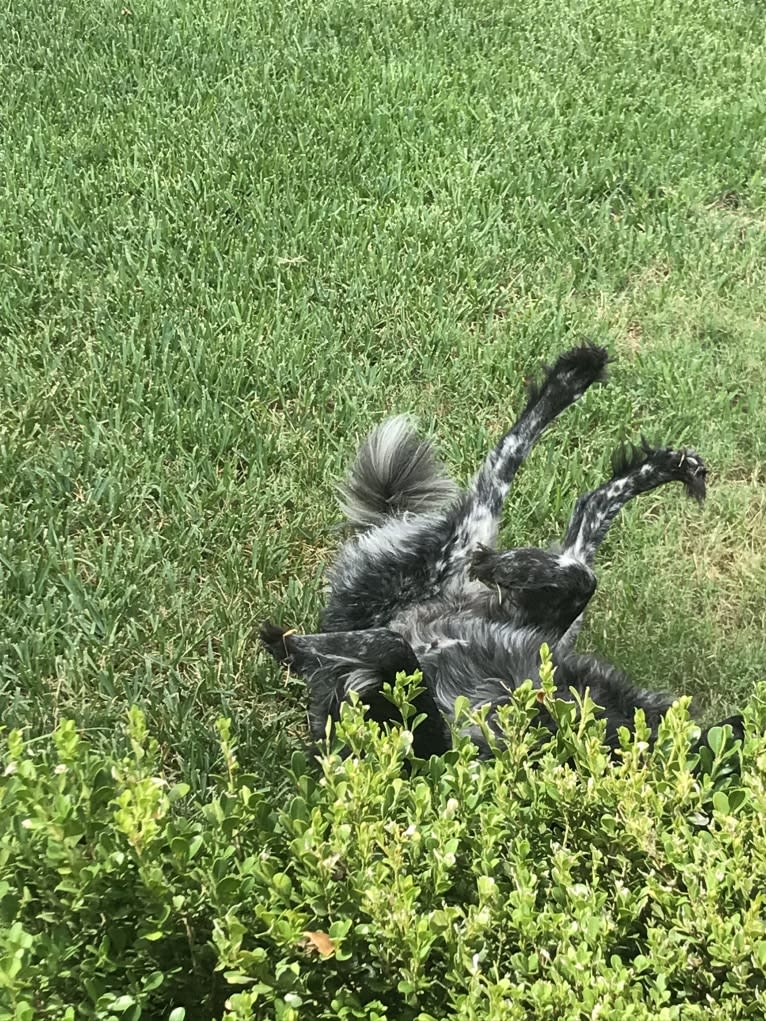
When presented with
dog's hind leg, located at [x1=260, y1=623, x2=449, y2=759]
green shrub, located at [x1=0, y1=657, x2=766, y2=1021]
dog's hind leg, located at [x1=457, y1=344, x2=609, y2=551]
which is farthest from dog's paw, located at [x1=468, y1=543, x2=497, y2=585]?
green shrub, located at [x1=0, y1=657, x2=766, y2=1021]

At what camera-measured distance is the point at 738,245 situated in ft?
15.7

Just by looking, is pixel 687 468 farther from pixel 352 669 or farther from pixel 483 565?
pixel 352 669

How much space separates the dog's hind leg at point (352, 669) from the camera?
96.7 inches

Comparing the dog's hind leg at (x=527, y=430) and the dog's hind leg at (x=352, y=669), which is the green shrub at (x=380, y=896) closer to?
the dog's hind leg at (x=352, y=669)

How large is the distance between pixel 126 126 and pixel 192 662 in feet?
10.9

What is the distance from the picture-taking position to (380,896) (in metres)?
1.40

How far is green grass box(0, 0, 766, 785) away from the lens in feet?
10.4

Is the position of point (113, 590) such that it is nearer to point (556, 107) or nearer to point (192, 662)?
point (192, 662)

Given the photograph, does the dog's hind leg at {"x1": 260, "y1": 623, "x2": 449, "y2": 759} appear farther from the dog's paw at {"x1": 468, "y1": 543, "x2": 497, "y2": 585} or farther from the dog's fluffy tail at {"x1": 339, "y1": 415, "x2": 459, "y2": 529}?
the dog's fluffy tail at {"x1": 339, "y1": 415, "x2": 459, "y2": 529}

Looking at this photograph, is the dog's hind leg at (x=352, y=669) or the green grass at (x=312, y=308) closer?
the dog's hind leg at (x=352, y=669)

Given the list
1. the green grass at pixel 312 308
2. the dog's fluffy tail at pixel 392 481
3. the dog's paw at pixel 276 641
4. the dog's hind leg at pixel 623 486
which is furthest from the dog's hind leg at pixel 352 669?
the dog's hind leg at pixel 623 486

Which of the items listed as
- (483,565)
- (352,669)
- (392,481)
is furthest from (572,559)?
(352,669)

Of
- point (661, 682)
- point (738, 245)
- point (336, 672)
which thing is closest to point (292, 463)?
point (336, 672)

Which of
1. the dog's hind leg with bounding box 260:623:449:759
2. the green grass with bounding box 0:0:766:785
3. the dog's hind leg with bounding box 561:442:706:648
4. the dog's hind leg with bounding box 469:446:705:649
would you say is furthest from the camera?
the dog's hind leg with bounding box 561:442:706:648
